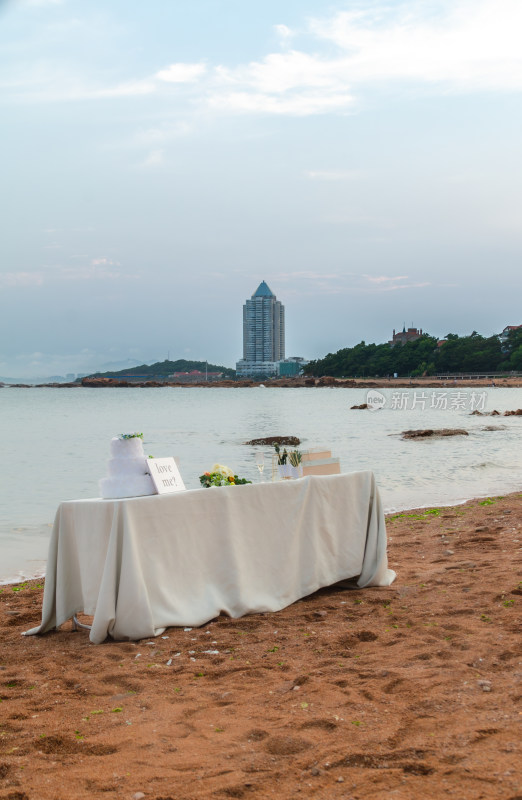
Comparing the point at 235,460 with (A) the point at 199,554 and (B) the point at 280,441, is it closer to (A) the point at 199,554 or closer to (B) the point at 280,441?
(B) the point at 280,441

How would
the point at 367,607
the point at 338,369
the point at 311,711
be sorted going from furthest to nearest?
the point at 338,369, the point at 367,607, the point at 311,711

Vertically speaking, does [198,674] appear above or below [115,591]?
below

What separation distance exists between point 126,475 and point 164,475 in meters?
0.30

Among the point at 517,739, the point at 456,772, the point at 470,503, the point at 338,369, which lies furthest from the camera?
the point at 338,369

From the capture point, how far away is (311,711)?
324cm

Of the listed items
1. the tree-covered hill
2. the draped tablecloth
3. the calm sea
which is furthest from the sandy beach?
the tree-covered hill

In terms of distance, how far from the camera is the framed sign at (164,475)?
462cm

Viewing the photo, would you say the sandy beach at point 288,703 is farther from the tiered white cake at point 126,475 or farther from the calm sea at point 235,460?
the calm sea at point 235,460

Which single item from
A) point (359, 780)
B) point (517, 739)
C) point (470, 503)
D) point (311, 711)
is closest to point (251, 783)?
point (359, 780)

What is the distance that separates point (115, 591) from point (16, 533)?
6192 mm

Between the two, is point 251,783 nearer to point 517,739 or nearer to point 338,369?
point 517,739

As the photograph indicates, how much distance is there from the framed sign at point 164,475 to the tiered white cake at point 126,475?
0.12 ft

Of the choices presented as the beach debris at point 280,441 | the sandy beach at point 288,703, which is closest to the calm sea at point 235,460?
the beach debris at point 280,441

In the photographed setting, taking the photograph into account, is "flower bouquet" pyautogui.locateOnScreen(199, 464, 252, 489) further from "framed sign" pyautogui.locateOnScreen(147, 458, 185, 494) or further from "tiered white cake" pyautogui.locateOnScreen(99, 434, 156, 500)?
"tiered white cake" pyautogui.locateOnScreen(99, 434, 156, 500)
